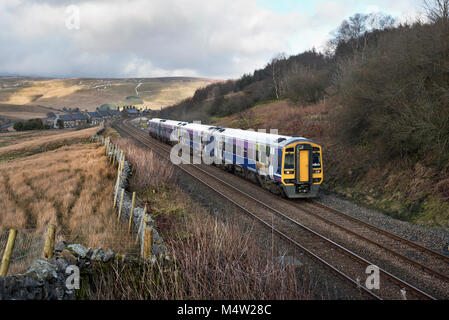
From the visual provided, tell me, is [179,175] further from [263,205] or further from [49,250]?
[49,250]

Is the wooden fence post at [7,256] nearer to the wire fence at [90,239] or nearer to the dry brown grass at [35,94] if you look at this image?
the wire fence at [90,239]

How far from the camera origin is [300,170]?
1418cm

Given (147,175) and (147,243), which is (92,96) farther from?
(147,243)

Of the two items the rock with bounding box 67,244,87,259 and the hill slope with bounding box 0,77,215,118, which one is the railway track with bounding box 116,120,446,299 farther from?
the hill slope with bounding box 0,77,215,118

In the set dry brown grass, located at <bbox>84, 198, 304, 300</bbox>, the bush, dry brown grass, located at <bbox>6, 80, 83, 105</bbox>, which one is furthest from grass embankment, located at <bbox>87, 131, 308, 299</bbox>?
dry brown grass, located at <bbox>6, 80, 83, 105</bbox>

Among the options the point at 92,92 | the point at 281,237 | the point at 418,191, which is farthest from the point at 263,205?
the point at 92,92

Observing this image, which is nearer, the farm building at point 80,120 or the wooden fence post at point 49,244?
the wooden fence post at point 49,244

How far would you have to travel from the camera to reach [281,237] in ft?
31.8

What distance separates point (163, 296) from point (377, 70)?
54.3 ft

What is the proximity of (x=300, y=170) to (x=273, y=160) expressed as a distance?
137 centimetres

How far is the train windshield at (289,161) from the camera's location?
14.0m

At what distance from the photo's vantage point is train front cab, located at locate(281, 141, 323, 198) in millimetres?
14000

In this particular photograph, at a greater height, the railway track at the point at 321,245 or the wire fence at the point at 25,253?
the wire fence at the point at 25,253

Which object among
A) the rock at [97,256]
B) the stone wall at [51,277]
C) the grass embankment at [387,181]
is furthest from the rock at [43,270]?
the grass embankment at [387,181]
